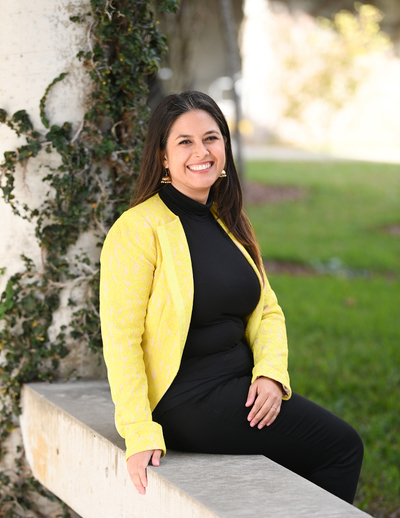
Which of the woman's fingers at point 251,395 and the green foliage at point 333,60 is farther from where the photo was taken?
the green foliage at point 333,60

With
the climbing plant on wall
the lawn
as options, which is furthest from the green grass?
the climbing plant on wall

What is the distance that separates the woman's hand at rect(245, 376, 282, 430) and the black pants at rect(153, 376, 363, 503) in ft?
0.09

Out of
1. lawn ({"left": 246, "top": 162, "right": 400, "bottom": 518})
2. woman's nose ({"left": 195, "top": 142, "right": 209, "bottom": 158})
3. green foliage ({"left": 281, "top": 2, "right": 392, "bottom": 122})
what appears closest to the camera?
woman's nose ({"left": 195, "top": 142, "right": 209, "bottom": 158})

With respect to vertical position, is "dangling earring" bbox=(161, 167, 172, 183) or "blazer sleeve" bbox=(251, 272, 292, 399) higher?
"dangling earring" bbox=(161, 167, 172, 183)

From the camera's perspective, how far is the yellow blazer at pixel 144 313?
6.47 ft

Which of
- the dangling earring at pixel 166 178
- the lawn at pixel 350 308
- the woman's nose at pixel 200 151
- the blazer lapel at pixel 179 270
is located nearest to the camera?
the blazer lapel at pixel 179 270

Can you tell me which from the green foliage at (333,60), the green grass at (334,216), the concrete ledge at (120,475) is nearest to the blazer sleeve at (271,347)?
the concrete ledge at (120,475)

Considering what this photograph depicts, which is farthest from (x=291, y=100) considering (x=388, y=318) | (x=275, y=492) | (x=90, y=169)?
(x=275, y=492)

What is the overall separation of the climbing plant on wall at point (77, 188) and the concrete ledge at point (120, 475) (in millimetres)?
161

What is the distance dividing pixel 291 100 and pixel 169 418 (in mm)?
16984

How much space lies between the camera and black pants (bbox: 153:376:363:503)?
210cm

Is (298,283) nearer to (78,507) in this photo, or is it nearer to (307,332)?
(307,332)

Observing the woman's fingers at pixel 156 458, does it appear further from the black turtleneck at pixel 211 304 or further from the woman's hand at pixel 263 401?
the woman's hand at pixel 263 401

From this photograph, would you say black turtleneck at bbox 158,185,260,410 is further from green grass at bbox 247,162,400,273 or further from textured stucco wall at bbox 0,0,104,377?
green grass at bbox 247,162,400,273
